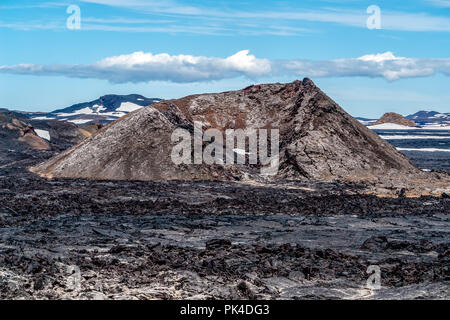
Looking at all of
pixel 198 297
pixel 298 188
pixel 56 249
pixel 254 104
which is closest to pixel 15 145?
pixel 254 104

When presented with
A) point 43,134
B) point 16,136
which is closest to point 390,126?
point 43,134

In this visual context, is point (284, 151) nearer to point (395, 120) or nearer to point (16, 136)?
point (16, 136)

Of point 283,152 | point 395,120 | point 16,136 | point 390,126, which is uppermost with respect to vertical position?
point 395,120

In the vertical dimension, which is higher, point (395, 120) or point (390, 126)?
point (395, 120)

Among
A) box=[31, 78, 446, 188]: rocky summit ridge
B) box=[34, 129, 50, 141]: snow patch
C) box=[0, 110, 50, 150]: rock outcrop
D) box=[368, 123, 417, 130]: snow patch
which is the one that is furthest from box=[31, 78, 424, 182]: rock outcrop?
box=[368, 123, 417, 130]: snow patch

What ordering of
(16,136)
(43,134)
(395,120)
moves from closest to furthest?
(16,136), (43,134), (395,120)

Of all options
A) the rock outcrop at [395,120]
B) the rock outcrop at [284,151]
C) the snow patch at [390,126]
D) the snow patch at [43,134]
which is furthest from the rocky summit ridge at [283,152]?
the rock outcrop at [395,120]

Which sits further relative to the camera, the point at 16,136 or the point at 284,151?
the point at 16,136

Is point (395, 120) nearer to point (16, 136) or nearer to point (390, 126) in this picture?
point (390, 126)

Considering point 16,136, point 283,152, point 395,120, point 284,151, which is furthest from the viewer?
Result: point 395,120

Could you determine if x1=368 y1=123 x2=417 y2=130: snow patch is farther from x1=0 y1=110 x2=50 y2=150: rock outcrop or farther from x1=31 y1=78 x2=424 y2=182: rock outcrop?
x1=31 y1=78 x2=424 y2=182: rock outcrop
